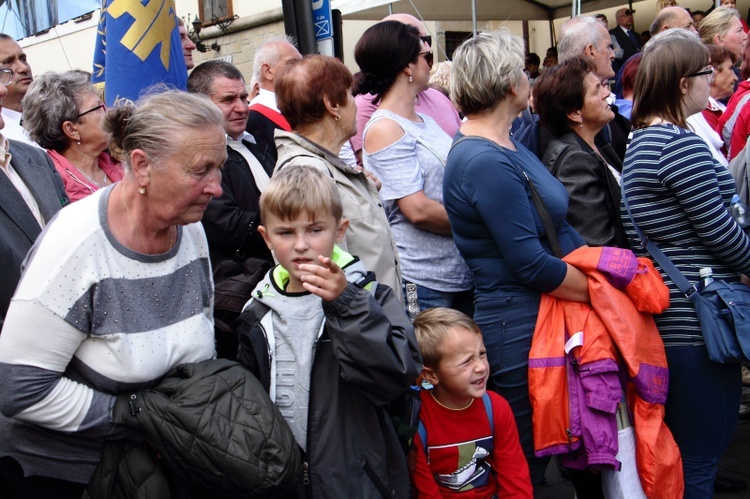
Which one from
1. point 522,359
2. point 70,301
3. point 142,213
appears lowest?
point 522,359

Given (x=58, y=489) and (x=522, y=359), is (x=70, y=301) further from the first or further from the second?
(x=522, y=359)

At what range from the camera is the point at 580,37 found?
14.9ft

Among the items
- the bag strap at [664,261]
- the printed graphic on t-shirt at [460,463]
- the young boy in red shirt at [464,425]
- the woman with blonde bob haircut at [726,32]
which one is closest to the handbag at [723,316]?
the bag strap at [664,261]

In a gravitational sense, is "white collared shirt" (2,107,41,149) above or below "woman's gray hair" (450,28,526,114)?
below

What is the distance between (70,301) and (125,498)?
544mm

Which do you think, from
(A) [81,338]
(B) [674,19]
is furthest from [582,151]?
(B) [674,19]

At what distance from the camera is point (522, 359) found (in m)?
2.87

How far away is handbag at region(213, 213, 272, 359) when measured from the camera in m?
2.57

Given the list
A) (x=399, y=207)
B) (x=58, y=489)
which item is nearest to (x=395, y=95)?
(x=399, y=207)

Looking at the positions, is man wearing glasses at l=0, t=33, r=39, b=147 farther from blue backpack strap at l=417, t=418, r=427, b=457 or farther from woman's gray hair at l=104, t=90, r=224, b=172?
blue backpack strap at l=417, t=418, r=427, b=457

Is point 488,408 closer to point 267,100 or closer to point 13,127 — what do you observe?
point 267,100

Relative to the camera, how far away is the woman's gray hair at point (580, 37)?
452 cm

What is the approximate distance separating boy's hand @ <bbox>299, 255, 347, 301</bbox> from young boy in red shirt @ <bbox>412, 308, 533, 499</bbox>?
0.81 m

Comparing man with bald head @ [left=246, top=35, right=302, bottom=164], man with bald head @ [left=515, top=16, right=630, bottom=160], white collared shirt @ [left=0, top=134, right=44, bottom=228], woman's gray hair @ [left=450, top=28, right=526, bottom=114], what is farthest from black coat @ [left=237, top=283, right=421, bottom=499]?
man with bald head @ [left=515, top=16, right=630, bottom=160]
